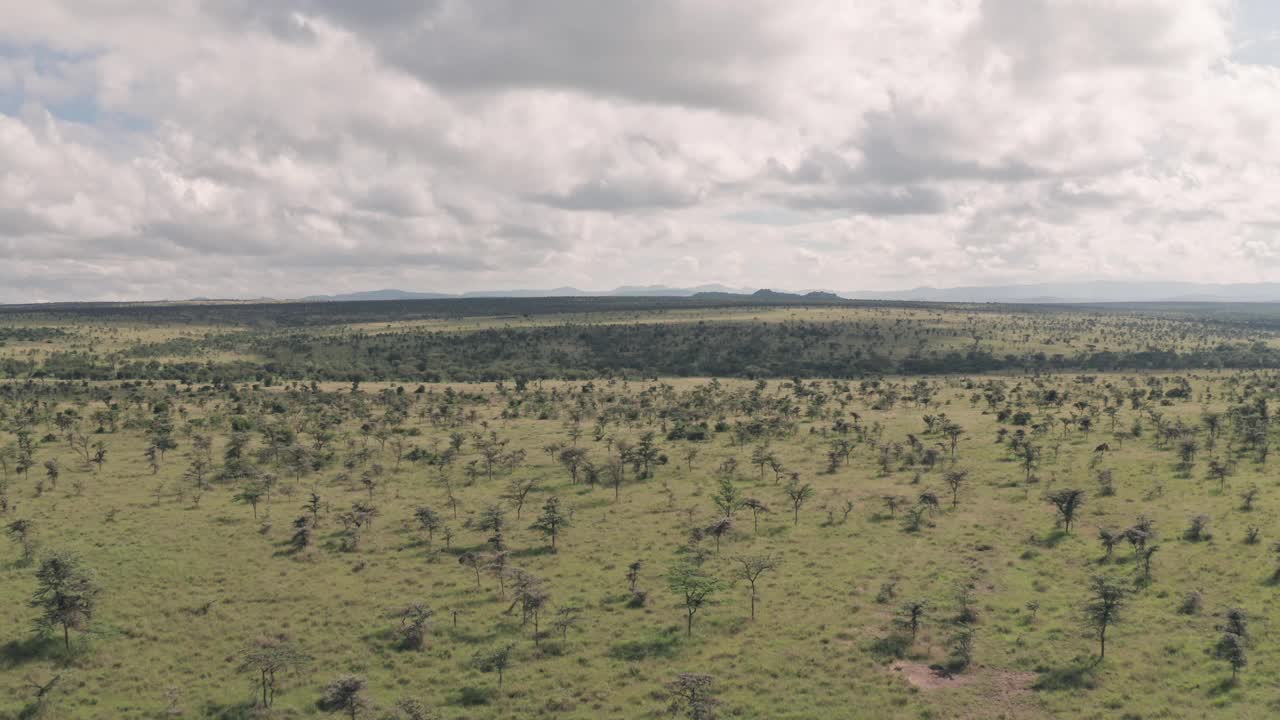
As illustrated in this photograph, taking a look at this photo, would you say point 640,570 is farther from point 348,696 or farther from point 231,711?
point 231,711

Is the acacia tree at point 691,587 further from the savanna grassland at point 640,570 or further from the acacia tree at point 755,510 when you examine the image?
the acacia tree at point 755,510

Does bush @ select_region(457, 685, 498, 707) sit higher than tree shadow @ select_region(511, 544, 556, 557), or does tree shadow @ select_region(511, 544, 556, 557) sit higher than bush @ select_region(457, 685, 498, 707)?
tree shadow @ select_region(511, 544, 556, 557)

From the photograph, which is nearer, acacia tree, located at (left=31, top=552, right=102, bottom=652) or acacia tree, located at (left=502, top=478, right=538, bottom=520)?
acacia tree, located at (left=31, top=552, right=102, bottom=652)

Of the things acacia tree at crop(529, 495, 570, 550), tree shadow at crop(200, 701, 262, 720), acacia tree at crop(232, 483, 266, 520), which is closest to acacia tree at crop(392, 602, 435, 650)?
tree shadow at crop(200, 701, 262, 720)

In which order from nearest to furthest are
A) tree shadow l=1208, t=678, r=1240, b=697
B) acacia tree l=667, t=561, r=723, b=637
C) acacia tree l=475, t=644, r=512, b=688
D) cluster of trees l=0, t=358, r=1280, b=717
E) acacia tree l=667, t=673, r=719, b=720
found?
acacia tree l=667, t=673, r=719, b=720 < tree shadow l=1208, t=678, r=1240, b=697 < acacia tree l=475, t=644, r=512, b=688 < cluster of trees l=0, t=358, r=1280, b=717 < acacia tree l=667, t=561, r=723, b=637

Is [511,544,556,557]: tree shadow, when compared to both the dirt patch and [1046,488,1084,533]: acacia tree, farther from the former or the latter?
[1046,488,1084,533]: acacia tree

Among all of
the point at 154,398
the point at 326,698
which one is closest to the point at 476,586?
the point at 326,698

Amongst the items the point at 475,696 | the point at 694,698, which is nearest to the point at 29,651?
the point at 475,696
